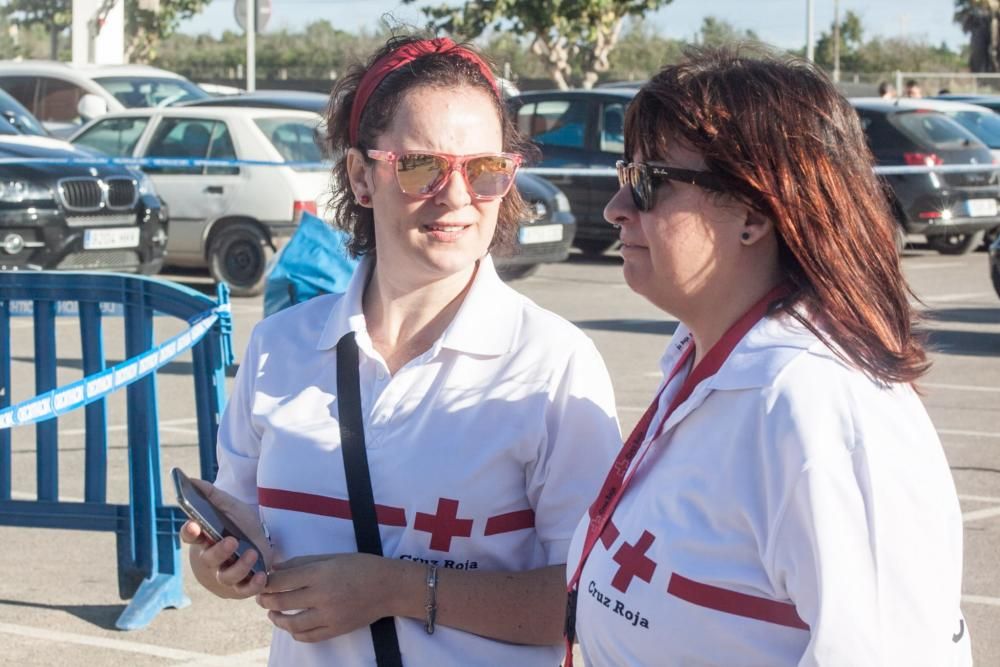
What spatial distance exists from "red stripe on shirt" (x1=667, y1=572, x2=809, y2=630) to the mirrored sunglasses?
0.86 meters

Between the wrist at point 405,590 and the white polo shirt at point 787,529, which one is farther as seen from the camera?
the wrist at point 405,590

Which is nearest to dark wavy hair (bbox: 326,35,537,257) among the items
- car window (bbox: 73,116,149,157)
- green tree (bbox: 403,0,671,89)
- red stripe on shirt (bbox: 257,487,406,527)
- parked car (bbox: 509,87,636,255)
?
red stripe on shirt (bbox: 257,487,406,527)

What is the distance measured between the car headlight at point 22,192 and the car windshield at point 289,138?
2.43 m

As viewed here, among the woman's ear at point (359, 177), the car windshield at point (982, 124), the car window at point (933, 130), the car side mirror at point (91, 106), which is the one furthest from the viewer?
the car windshield at point (982, 124)

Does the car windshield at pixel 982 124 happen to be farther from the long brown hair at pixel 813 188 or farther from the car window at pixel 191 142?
the long brown hair at pixel 813 188

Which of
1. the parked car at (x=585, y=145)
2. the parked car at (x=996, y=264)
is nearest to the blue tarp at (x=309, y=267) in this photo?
the parked car at (x=996, y=264)

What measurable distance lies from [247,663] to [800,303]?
3.40 meters

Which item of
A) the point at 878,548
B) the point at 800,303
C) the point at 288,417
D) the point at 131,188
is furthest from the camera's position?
the point at 131,188

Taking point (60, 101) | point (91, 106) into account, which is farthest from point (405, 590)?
point (60, 101)

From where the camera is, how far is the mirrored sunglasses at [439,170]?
2.54 meters

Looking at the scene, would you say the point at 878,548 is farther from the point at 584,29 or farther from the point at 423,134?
the point at 584,29

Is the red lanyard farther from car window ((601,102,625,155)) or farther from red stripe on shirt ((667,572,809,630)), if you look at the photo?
car window ((601,102,625,155))

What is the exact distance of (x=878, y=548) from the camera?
5.83 feet

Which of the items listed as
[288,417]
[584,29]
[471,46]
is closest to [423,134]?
[471,46]
